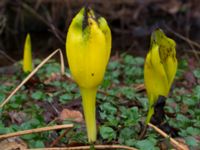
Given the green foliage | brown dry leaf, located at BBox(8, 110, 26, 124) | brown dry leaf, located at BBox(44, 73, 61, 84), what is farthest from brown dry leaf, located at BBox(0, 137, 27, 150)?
brown dry leaf, located at BBox(44, 73, 61, 84)

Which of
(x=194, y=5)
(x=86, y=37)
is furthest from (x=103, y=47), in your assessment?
(x=194, y=5)

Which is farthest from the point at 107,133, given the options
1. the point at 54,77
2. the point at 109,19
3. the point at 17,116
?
the point at 109,19

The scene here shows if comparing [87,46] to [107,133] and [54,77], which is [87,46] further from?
[54,77]

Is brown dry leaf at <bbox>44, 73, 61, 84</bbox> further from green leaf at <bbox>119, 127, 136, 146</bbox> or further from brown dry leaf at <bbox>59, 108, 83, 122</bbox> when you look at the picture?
green leaf at <bbox>119, 127, 136, 146</bbox>

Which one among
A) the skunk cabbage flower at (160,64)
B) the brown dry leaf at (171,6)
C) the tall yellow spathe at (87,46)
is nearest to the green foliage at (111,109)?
the skunk cabbage flower at (160,64)

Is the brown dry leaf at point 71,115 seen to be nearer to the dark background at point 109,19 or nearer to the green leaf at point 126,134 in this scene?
the green leaf at point 126,134

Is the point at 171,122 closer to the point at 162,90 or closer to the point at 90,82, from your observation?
the point at 162,90
